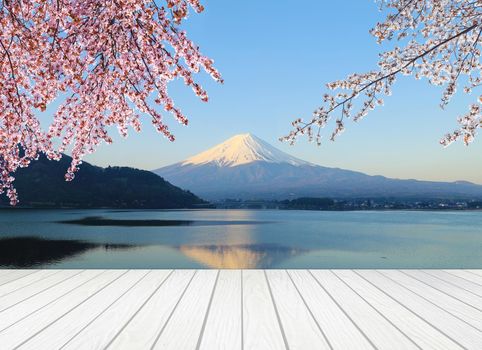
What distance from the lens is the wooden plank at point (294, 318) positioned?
7.88 feet

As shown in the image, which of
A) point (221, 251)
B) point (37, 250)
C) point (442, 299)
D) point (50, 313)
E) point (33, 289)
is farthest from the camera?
point (221, 251)

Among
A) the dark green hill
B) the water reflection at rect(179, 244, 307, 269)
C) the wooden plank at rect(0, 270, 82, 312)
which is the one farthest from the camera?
the dark green hill

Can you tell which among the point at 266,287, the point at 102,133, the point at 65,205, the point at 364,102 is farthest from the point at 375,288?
the point at 65,205

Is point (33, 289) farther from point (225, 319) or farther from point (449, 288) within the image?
point (449, 288)

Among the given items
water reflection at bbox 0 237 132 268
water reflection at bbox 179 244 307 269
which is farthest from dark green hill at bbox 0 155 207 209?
water reflection at bbox 179 244 307 269

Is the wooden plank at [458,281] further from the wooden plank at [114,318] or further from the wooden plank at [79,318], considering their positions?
the wooden plank at [79,318]

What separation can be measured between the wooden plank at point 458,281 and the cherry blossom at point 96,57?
268 centimetres

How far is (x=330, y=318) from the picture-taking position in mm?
2855

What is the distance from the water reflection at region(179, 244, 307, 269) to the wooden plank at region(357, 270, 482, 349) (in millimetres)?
16336

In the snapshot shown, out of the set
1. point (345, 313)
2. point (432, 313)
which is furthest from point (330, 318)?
point (432, 313)

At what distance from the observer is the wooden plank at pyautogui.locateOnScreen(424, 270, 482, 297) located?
370 centimetres

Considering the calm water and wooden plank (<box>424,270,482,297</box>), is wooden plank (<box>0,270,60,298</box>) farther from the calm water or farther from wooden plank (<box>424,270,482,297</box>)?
the calm water

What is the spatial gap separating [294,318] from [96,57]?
2.06m

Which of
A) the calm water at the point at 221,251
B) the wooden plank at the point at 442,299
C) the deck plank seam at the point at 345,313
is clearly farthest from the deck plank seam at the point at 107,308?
the calm water at the point at 221,251
